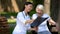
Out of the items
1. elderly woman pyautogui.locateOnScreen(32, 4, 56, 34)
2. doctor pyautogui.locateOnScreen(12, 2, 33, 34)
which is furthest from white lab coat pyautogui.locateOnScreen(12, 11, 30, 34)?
elderly woman pyautogui.locateOnScreen(32, 4, 56, 34)

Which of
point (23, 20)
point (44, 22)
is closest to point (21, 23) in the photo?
point (23, 20)

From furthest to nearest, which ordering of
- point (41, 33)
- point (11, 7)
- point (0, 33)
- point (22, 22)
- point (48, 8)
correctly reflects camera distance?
1. point (11, 7)
2. point (48, 8)
3. point (0, 33)
4. point (41, 33)
5. point (22, 22)

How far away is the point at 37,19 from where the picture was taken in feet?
15.3

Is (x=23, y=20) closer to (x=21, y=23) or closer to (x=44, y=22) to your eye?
(x=21, y=23)

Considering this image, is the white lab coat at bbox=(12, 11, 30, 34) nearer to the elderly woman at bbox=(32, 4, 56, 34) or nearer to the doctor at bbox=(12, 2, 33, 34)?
the doctor at bbox=(12, 2, 33, 34)

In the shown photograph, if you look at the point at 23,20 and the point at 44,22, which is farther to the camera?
the point at 44,22

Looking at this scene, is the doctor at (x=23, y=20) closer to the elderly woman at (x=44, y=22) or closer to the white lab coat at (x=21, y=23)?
the white lab coat at (x=21, y=23)

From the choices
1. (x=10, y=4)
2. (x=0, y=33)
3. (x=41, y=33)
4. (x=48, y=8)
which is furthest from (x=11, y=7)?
(x=41, y=33)

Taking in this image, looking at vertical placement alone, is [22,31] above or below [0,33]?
above

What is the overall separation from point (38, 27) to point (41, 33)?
215 mm

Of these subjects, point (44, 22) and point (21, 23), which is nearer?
point (21, 23)

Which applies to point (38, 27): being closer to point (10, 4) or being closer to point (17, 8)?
point (17, 8)

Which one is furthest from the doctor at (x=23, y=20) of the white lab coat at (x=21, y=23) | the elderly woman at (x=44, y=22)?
the elderly woman at (x=44, y=22)

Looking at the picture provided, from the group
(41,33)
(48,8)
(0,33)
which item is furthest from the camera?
(48,8)
